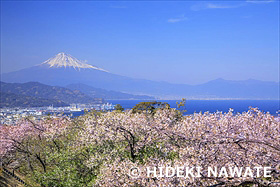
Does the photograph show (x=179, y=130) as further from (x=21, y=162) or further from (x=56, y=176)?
(x=21, y=162)

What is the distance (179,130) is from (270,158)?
14.0 ft

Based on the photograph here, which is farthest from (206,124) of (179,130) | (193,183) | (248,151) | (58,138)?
(58,138)

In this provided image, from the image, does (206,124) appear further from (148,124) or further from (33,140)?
(33,140)

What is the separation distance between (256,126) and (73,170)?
26.7 feet

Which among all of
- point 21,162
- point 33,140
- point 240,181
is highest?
point 240,181

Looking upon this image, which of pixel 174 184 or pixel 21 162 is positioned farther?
pixel 21 162

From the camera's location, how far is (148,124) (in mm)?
12086

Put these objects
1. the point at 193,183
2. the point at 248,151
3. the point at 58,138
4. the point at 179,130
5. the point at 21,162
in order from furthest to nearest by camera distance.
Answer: the point at 21,162 → the point at 58,138 → the point at 179,130 → the point at 248,151 → the point at 193,183

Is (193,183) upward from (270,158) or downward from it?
downward

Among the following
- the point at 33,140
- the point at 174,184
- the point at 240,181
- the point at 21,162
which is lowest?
the point at 21,162

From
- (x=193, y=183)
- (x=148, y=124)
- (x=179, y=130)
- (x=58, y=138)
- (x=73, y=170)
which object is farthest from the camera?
(x=58, y=138)

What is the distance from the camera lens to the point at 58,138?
19.5m

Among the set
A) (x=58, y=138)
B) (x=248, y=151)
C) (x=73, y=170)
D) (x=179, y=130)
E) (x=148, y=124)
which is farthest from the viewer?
(x=58, y=138)

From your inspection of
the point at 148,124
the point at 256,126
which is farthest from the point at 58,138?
the point at 256,126
